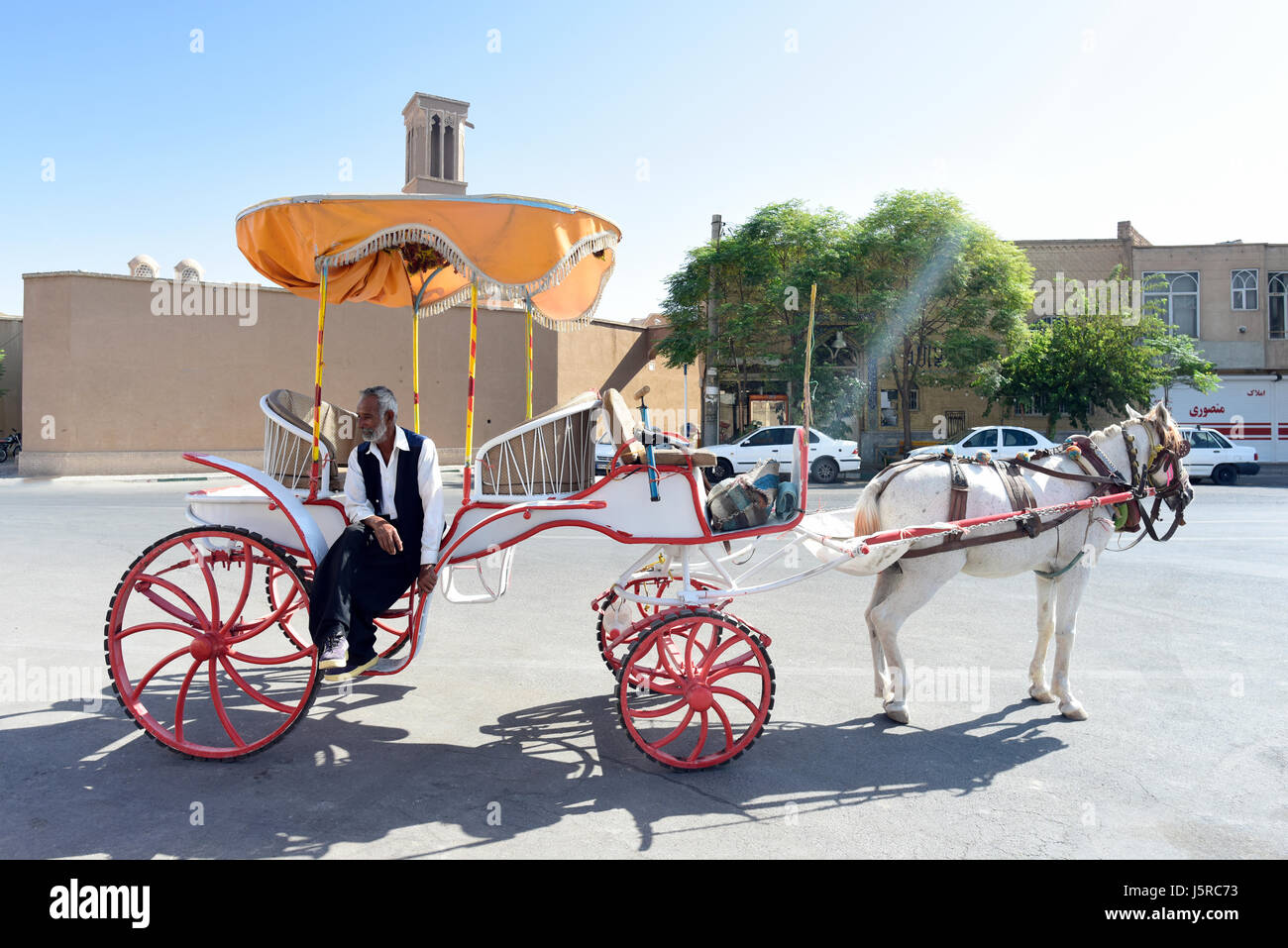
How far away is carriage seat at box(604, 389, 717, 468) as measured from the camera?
4484mm

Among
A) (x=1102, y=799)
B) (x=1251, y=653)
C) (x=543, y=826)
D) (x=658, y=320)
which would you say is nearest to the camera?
(x=543, y=826)

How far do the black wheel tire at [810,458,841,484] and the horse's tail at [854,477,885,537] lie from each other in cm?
1754

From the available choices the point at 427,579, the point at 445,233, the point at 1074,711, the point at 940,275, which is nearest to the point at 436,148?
the point at 940,275

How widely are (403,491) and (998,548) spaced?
3268 mm

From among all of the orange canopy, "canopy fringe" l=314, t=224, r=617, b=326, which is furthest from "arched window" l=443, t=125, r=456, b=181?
"canopy fringe" l=314, t=224, r=617, b=326

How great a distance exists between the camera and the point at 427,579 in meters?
4.31

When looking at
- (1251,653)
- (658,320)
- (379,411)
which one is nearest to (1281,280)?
(658,320)

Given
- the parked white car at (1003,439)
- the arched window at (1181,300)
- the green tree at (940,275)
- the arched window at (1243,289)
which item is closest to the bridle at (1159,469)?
the parked white car at (1003,439)

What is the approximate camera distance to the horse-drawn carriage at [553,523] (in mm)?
4258

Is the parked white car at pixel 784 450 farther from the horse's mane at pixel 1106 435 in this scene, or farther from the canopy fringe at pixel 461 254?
the canopy fringe at pixel 461 254
